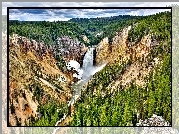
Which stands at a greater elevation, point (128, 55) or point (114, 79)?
point (128, 55)

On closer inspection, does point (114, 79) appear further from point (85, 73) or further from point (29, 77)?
point (29, 77)

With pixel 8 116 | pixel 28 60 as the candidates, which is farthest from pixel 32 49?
pixel 8 116

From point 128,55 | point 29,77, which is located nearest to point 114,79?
point 128,55

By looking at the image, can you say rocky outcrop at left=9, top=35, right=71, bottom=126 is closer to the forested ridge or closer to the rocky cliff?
the forested ridge

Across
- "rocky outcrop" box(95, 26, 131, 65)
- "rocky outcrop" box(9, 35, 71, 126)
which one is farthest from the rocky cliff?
"rocky outcrop" box(9, 35, 71, 126)

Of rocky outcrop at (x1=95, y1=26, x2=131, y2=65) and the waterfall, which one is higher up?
rocky outcrop at (x1=95, y1=26, x2=131, y2=65)

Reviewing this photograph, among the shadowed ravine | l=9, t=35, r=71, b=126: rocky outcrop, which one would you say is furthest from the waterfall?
l=9, t=35, r=71, b=126: rocky outcrop

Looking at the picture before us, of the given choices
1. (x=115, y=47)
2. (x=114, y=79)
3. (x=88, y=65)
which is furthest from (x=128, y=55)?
(x=88, y=65)

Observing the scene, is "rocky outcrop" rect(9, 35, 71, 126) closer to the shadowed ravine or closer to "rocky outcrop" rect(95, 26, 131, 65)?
the shadowed ravine

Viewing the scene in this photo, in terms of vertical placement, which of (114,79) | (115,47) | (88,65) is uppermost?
(115,47)

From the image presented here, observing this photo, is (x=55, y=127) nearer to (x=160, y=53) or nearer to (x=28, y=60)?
(x=28, y=60)
